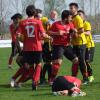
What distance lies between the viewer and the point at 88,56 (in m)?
13.5

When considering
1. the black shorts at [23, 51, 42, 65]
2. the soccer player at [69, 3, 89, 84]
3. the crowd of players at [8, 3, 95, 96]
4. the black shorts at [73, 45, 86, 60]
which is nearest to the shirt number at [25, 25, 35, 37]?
the crowd of players at [8, 3, 95, 96]

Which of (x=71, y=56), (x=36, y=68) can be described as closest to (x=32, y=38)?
(x=36, y=68)

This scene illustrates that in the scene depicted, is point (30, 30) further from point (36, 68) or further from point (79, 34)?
point (79, 34)

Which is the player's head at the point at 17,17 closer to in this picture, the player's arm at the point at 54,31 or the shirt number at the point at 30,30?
the player's arm at the point at 54,31

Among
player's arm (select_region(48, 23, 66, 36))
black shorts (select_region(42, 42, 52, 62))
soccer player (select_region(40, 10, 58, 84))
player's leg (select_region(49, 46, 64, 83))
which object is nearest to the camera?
player's arm (select_region(48, 23, 66, 36))

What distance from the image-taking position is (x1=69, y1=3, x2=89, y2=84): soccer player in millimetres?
12203

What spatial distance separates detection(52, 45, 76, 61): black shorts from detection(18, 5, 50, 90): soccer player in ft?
2.20

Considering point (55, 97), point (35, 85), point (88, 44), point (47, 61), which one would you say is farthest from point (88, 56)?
point (55, 97)

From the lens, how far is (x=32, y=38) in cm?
1126

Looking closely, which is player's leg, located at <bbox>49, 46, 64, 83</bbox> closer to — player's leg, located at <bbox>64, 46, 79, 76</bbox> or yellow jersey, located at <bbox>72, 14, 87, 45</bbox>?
player's leg, located at <bbox>64, 46, 79, 76</bbox>

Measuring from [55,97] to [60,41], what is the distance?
2.20 meters

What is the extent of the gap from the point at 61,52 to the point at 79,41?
0.92 meters

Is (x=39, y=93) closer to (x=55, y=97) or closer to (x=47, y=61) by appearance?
(x=55, y=97)

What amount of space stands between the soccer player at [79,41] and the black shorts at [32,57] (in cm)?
136
